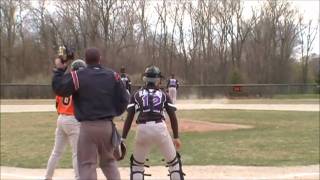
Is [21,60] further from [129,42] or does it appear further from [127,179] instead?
[127,179]

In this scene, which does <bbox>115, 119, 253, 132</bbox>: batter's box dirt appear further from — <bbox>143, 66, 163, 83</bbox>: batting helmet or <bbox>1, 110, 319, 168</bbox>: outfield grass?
<bbox>143, 66, 163, 83</bbox>: batting helmet

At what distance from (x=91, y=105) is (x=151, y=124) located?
1.38 m

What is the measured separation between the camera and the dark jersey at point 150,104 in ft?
25.9

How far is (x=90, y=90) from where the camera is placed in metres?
6.68

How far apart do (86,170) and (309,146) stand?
10612 mm

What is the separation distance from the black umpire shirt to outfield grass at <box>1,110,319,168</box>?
19.4 ft

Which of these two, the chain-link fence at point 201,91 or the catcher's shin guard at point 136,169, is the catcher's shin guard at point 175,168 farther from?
the chain-link fence at point 201,91

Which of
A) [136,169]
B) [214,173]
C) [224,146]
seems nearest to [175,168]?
[136,169]

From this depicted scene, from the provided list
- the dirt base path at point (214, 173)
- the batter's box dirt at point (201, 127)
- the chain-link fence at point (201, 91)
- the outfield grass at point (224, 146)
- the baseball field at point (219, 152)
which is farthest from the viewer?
the chain-link fence at point (201, 91)

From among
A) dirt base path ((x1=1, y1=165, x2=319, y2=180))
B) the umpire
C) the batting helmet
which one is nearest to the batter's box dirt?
dirt base path ((x1=1, y1=165, x2=319, y2=180))

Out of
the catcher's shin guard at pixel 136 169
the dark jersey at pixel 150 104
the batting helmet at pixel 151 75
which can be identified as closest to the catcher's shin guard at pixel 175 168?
the catcher's shin guard at pixel 136 169

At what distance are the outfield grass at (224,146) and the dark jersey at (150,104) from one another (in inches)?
190

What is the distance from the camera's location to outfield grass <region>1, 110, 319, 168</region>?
43.3ft

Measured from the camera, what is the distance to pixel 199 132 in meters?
20.3
